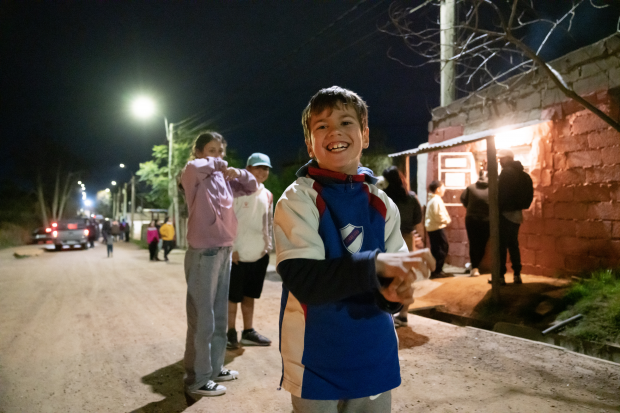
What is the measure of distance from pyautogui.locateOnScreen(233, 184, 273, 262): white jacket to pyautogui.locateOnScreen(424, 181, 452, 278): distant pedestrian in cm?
487

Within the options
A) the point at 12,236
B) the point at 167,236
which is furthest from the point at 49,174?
the point at 167,236

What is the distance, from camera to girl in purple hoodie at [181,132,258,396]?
321cm

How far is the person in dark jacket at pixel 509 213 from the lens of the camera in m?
6.76

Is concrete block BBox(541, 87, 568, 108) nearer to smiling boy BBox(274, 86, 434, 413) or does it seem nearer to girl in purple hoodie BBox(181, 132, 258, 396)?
girl in purple hoodie BBox(181, 132, 258, 396)

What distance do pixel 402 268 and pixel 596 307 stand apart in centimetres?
513

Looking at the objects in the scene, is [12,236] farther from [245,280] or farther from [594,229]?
[594,229]

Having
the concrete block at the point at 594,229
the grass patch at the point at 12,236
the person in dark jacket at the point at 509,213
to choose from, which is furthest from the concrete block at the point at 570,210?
the grass patch at the point at 12,236

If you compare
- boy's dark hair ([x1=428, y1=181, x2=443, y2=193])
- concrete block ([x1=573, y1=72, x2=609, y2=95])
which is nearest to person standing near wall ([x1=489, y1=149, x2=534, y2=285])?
concrete block ([x1=573, y1=72, x2=609, y2=95])

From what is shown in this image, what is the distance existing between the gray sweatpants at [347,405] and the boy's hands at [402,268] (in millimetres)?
469

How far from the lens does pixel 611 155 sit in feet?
20.2

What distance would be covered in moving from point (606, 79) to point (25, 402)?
321 inches

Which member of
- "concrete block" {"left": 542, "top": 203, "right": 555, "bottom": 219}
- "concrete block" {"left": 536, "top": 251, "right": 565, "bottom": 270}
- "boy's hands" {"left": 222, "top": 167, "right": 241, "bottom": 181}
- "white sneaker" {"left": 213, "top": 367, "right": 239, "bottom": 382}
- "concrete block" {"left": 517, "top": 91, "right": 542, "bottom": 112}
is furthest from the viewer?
"concrete block" {"left": 517, "top": 91, "right": 542, "bottom": 112}

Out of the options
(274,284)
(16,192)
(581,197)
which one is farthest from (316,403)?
(16,192)

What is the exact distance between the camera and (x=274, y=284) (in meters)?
8.95
